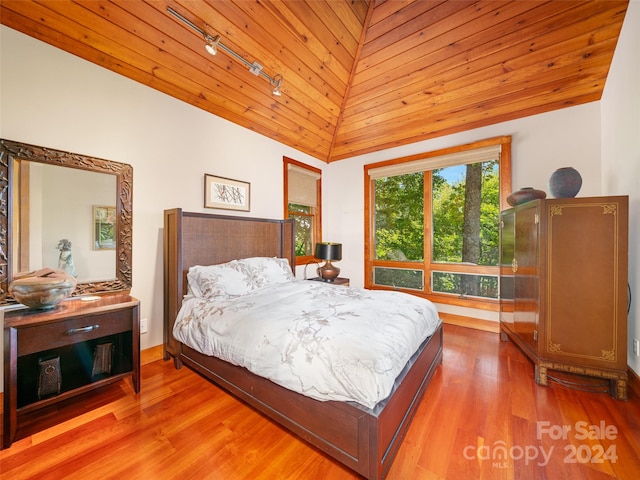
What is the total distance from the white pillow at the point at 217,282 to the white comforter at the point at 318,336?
0.28 feet

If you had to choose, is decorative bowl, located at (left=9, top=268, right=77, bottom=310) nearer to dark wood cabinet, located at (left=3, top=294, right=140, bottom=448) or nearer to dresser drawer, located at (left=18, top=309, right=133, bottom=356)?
dark wood cabinet, located at (left=3, top=294, right=140, bottom=448)

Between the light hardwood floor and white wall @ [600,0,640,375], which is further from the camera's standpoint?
white wall @ [600,0,640,375]

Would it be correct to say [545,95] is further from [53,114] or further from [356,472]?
[53,114]

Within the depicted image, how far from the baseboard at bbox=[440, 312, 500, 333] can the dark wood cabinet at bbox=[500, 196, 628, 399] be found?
1065 mm

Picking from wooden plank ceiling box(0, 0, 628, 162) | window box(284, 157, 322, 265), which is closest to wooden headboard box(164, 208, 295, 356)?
window box(284, 157, 322, 265)

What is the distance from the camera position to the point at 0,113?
1692mm

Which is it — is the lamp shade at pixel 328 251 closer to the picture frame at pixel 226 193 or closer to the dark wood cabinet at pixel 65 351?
the picture frame at pixel 226 193

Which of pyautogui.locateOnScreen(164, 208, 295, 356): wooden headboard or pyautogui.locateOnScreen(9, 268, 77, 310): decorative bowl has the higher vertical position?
pyautogui.locateOnScreen(164, 208, 295, 356): wooden headboard

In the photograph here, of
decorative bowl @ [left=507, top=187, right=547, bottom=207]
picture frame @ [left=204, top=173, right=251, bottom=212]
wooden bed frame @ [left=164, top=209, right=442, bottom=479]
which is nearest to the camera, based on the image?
wooden bed frame @ [left=164, top=209, right=442, bottom=479]

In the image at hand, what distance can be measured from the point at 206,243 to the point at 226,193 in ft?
2.28

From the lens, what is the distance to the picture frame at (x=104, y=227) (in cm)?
207

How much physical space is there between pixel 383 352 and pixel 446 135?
3.30m

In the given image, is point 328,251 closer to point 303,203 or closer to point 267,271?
point 303,203

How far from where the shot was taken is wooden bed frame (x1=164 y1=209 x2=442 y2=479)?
3.86 ft
